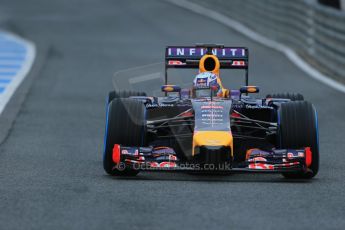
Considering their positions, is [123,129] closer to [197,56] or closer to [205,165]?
[205,165]

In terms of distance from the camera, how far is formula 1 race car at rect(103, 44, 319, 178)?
35.0 feet

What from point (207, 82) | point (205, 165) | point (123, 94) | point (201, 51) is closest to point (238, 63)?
point (201, 51)

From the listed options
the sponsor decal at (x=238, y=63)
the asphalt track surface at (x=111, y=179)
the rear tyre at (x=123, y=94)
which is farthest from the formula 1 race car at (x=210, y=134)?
the sponsor decal at (x=238, y=63)

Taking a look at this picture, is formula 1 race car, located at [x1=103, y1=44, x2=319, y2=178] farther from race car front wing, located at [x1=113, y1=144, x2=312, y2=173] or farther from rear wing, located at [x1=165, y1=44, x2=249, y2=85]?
rear wing, located at [x1=165, y1=44, x2=249, y2=85]

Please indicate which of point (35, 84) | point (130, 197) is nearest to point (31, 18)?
point (35, 84)

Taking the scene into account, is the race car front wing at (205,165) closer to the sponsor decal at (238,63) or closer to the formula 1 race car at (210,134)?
the formula 1 race car at (210,134)

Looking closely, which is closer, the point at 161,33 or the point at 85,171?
the point at 85,171

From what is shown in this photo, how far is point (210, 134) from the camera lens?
35.0 feet

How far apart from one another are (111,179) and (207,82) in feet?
6.40

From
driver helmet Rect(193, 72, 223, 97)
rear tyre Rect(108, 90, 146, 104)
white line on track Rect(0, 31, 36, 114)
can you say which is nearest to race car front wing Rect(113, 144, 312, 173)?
driver helmet Rect(193, 72, 223, 97)

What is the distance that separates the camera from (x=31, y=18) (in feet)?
127

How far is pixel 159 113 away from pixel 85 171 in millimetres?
1093

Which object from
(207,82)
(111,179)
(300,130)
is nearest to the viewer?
(111,179)

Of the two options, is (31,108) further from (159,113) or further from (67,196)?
(67,196)
